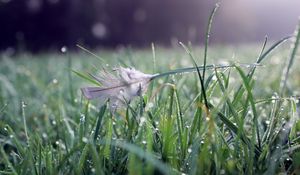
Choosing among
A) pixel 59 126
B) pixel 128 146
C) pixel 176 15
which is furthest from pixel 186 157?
pixel 176 15

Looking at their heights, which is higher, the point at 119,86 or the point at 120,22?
the point at 120,22

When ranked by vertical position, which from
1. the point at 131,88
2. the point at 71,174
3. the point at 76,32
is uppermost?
the point at 76,32

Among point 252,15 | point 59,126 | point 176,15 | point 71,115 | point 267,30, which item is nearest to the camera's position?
point 59,126

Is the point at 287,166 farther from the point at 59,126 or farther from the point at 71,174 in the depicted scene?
the point at 59,126

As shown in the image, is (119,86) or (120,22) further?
(120,22)

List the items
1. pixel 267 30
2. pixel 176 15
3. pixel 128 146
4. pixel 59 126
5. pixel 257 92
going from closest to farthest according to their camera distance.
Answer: pixel 128 146 < pixel 59 126 < pixel 257 92 < pixel 176 15 < pixel 267 30

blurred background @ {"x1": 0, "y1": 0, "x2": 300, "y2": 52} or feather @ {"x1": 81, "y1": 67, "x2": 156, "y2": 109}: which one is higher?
blurred background @ {"x1": 0, "y1": 0, "x2": 300, "y2": 52}

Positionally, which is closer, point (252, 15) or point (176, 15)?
point (176, 15)

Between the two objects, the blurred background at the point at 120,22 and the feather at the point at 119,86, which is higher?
the blurred background at the point at 120,22
